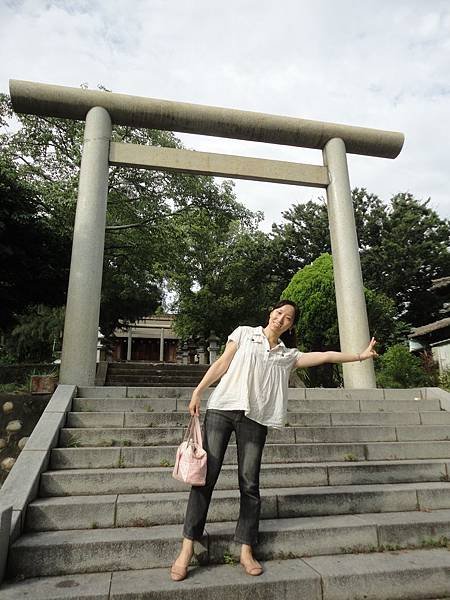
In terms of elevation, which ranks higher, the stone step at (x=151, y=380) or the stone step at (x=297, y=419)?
the stone step at (x=151, y=380)

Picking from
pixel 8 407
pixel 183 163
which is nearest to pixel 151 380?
pixel 8 407

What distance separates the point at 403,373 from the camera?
11.1 meters

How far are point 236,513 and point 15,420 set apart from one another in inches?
120

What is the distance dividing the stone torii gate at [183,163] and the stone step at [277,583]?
3.86 metres

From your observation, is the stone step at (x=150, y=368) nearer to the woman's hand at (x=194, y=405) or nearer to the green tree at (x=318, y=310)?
the green tree at (x=318, y=310)

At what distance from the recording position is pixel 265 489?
3674 mm

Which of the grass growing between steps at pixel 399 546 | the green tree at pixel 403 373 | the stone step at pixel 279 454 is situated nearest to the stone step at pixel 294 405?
the stone step at pixel 279 454

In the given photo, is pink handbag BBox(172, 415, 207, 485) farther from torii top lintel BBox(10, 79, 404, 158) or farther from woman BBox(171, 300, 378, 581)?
torii top lintel BBox(10, 79, 404, 158)

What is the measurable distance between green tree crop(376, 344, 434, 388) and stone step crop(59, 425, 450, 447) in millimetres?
6279

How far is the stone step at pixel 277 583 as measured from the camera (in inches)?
94.6

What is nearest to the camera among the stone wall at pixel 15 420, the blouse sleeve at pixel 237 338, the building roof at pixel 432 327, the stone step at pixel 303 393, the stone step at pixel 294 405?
→ the blouse sleeve at pixel 237 338

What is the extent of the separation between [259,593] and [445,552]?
149cm

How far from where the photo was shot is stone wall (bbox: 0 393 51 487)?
14.8ft

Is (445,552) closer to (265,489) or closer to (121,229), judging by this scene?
(265,489)
